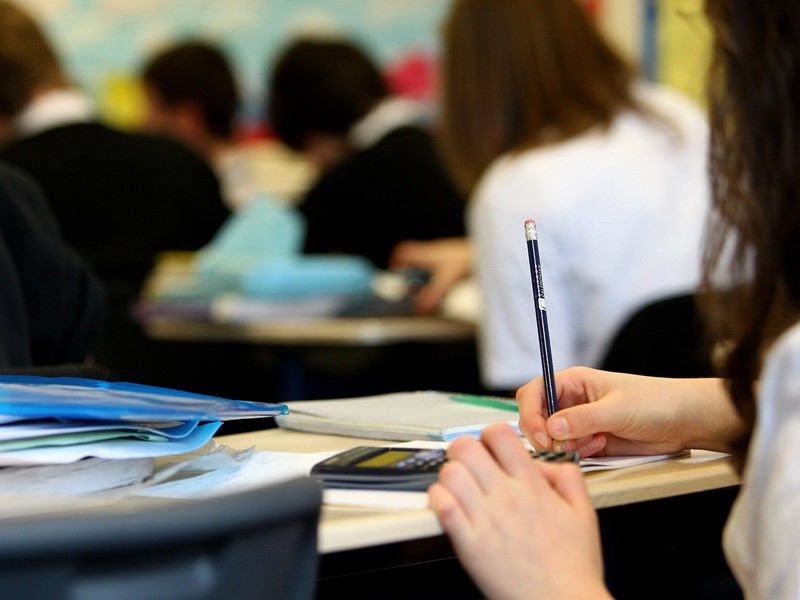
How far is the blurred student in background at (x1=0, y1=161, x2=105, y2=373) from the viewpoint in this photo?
1364 millimetres

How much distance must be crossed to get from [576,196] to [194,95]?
8.35 ft

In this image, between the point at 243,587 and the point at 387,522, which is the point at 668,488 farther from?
the point at 243,587

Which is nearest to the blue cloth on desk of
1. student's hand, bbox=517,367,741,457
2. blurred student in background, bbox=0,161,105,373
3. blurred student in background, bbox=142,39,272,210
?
blurred student in background, bbox=0,161,105,373

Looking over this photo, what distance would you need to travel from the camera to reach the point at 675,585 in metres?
1.32

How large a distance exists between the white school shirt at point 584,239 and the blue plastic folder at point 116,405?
1.27 m

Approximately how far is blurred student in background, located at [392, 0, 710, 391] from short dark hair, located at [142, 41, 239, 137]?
221 centimetres

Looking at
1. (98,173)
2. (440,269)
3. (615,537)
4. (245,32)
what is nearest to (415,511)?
(615,537)

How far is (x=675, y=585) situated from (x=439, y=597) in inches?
16.9

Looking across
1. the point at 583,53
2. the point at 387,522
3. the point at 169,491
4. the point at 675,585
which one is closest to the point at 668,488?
the point at 387,522

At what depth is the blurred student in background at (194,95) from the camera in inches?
169

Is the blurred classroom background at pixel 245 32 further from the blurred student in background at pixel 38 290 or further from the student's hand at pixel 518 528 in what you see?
the student's hand at pixel 518 528

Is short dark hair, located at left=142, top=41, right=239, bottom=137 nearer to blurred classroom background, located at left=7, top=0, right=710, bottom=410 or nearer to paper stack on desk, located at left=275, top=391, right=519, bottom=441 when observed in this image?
blurred classroom background, located at left=7, top=0, right=710, bottom=410

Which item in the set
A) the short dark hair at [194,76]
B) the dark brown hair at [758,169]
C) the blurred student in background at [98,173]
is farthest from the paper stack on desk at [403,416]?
the short dark hair at [194,76]

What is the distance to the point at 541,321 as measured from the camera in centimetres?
89
